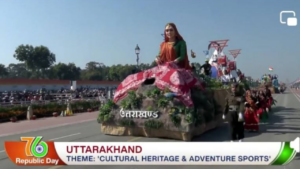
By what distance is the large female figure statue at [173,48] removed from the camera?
1252cm

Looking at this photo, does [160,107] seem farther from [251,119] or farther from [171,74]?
[251,119]

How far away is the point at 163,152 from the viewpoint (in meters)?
6.47

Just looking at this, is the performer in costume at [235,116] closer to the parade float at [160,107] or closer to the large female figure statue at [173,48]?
the parade float at [160,107]

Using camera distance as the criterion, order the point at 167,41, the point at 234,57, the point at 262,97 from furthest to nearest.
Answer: the point at 234,57 < the point at 262,97 < the point at 167,41

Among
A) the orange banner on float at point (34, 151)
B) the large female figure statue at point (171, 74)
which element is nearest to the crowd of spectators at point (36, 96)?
the large female figure statue at point (171, 74)

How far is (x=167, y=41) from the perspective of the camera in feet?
42.4

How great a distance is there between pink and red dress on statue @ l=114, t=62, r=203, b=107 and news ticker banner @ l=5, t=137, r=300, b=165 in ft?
13.9

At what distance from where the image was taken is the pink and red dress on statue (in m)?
11.0

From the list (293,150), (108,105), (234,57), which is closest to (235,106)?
(293,150)

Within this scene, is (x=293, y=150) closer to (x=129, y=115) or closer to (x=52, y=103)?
(x=129, y=115)

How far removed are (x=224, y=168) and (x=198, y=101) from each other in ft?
14.3

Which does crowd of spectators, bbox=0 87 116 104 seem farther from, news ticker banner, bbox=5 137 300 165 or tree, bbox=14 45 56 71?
tree, bbox=14 45 56 71

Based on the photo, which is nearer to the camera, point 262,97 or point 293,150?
point 293,150

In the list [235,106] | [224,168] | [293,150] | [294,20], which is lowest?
[224,168]
